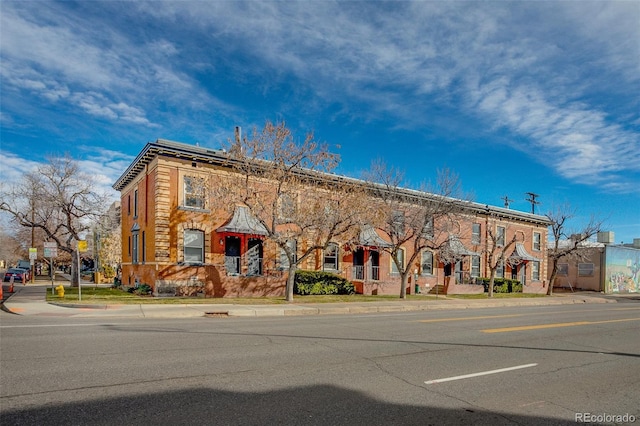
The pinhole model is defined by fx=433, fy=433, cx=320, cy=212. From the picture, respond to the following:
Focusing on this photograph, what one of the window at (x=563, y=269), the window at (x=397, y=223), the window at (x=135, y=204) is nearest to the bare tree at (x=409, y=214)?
the window at (x=397, y=223)

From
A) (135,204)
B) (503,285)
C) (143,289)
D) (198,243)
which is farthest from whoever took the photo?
(503,285)

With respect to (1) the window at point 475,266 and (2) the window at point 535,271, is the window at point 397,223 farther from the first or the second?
(2) the window at point 535,271

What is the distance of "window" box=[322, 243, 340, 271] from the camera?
29.4 m

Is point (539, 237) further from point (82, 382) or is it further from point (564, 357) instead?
point (82, 382)

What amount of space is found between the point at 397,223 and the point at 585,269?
35.1 meters

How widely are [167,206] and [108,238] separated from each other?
94.5 ft

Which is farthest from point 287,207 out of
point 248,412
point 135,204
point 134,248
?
point 248,412

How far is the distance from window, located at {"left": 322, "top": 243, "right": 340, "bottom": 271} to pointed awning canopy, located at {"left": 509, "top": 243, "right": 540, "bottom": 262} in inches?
755

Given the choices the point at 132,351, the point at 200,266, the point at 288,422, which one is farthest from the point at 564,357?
the point at 200,266

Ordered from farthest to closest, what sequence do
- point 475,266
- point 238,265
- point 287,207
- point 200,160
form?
point 475,266 < point 238,265 < point 200,160 < point 287,207

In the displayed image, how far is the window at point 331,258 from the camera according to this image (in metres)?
29.4

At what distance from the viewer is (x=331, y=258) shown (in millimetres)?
29625

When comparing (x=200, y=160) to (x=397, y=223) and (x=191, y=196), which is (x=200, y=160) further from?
(x=397, y=223)

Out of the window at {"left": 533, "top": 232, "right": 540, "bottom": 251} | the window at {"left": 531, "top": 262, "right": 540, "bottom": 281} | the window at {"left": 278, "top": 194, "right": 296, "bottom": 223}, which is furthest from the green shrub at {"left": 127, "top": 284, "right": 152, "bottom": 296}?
the window at {"left": 533, "top": 232, "right": 540, "bottom": 251}
